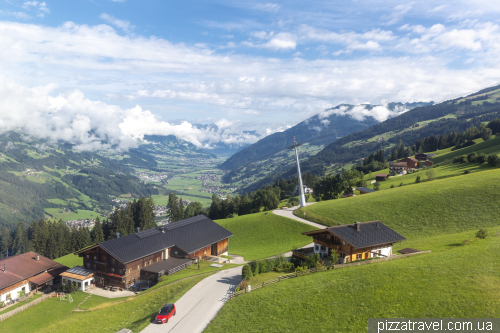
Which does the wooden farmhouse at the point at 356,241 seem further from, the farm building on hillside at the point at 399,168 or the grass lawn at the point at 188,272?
the farm building on hillside at the point at 399,168

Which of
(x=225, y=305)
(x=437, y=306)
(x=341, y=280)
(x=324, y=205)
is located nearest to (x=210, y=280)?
(x=225, y=305)

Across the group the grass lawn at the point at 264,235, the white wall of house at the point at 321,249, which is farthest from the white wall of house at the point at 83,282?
the white wall of house at the point at 321,249

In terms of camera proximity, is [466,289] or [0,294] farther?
[0,294]

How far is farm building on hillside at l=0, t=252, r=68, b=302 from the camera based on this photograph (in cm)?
5211

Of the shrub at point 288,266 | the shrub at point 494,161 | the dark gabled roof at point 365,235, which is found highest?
the shrub at point 494,161

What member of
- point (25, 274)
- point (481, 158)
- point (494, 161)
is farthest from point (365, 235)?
point (481, 158)

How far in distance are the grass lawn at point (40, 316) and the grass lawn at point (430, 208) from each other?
59.9 m

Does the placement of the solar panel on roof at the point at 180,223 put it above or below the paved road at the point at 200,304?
above

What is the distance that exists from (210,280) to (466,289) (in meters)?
31.6

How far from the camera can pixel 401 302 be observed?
25.7m

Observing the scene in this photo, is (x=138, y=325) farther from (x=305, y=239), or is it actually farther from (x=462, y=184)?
(x=462, y=184)

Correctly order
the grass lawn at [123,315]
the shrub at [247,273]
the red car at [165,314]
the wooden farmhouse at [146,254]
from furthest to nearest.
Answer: the wooden farmhouse at [146,254], the shrub at [247,273], the grass lawn at [123,315], the red car at [165,314]

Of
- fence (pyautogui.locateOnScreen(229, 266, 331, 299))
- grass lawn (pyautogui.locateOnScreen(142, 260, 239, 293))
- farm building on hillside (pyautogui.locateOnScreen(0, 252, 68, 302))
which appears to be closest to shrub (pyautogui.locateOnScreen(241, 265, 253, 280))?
fence (pyautogui.locateOnScreen(229, 266, 331, 299))

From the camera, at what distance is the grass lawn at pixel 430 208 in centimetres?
6144
